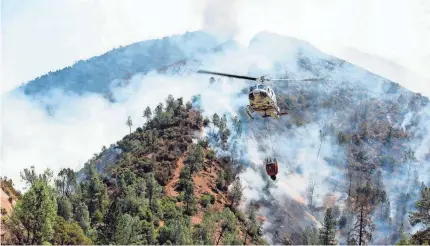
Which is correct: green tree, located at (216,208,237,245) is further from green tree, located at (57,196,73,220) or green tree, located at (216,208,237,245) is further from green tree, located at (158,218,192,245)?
green tree, located at (57,196,73,220)

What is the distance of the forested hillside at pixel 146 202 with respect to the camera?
82875 mm

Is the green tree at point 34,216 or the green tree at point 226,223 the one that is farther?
the green tree at point 226,223

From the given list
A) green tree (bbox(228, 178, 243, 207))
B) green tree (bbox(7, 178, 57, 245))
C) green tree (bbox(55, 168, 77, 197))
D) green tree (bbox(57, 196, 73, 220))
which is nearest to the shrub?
green tree (bbox(228, 178, 243, 207))

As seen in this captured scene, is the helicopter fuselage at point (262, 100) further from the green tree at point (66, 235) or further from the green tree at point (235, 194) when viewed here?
the green tree at point (235, 194)

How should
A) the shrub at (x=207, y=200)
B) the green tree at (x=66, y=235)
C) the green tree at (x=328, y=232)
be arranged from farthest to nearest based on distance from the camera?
the shrub at (x=207, y=200)
the green tree at (x=328, y=232)
the green tree at (x=66, y=235)

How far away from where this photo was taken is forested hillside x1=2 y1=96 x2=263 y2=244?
82.9 m

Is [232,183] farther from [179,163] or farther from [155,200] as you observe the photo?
[155,200]

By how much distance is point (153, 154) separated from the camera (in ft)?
581

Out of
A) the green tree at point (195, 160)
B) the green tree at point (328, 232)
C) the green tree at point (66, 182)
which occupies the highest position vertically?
the green tree at point (195, 160)

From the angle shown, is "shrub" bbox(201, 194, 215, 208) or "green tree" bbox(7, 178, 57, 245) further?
"shrub" bbox(201, 194, 215, 208)

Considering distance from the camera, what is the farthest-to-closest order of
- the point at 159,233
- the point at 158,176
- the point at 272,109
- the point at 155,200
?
the point at 158,176 < the point at 155,200 < the point at 159,233 < the point at 272,109

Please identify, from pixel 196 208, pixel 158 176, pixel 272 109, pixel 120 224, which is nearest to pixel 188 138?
pixel 158 176

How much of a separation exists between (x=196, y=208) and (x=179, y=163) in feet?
91.5

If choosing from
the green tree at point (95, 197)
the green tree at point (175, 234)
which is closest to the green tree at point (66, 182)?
the green tree at point (95, 197)
